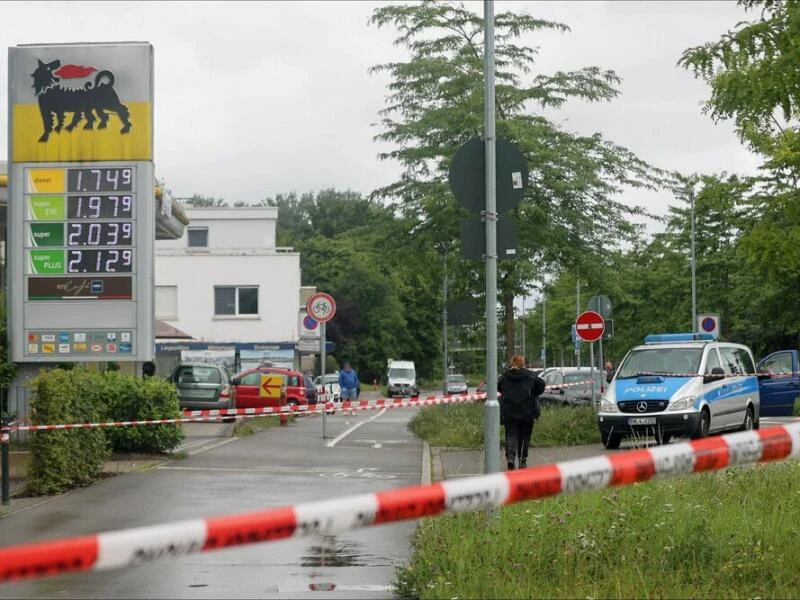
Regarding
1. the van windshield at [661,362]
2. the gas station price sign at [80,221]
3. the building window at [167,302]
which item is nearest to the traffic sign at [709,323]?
the van windshield at [661,362]

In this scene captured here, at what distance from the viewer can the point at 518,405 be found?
17.2 metres

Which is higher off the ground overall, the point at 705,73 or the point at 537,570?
the point at 705,73

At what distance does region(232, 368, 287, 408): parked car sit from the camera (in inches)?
1455

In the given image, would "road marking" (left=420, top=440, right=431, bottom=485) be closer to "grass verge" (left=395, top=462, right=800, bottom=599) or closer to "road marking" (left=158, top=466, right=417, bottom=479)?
"road marking" (left=158, top=466, right=417, bottom=479)

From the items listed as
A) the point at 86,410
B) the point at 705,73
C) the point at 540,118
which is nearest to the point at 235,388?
the point at 540,118

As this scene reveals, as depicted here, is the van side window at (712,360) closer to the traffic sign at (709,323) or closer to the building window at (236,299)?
the traffic sign at (709,323)

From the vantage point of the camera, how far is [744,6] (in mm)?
15953

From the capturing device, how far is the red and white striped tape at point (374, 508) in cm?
422

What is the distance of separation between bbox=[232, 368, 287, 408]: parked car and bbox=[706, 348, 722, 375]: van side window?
→ 633 inches

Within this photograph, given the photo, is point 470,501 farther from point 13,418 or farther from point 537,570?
point 13,418

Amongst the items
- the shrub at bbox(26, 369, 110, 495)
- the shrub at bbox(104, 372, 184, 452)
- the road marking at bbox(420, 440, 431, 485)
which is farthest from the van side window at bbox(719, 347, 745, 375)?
the shrub at bbox(26, 369, 110, 495)

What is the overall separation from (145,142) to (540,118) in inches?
365

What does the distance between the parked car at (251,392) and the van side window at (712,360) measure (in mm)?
16084

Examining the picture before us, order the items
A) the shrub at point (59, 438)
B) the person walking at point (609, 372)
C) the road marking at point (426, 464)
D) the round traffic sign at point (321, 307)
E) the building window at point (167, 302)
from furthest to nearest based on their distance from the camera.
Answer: the building window at point (167, 302) → the round traffic sign at point (321, 307) → the person walking at point (609, 372) → the road marking at point (426, 464) → the shrub at point (59, 438)
